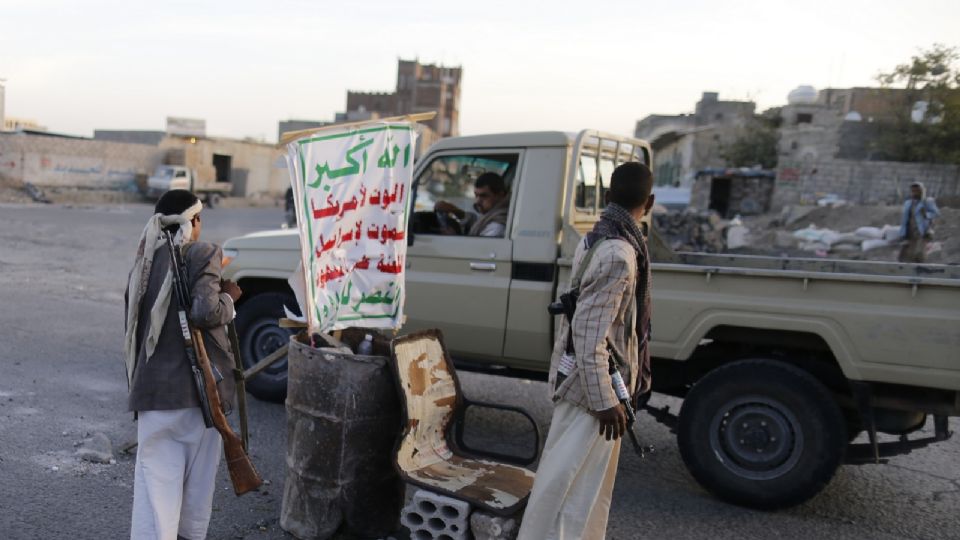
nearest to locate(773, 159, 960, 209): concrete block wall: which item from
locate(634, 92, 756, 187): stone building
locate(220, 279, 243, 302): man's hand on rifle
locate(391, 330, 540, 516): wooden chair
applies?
locate(634, 92, 756, 187): stone building

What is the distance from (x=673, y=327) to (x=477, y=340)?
138cm

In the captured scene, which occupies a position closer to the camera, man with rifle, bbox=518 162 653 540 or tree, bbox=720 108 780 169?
man with rifle, bbox=518 162 653 540

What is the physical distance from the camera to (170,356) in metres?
3.15

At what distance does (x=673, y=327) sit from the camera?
466 cm

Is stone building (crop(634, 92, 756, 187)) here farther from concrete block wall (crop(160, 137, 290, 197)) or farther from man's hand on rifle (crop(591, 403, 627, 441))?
man's hand on rifle (crop(591, 403, 627, 441))

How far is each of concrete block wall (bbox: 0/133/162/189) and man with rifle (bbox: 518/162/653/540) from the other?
37.4 m

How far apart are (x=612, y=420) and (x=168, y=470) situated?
185cm

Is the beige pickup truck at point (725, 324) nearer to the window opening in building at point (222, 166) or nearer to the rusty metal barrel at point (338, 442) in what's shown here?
the rusty metal barrel at point (338, 442)

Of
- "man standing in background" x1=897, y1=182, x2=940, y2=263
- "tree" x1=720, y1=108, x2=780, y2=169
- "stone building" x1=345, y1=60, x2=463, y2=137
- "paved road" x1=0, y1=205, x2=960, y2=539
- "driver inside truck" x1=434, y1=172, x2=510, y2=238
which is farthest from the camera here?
"stone building" x1=345, y1=60, x2=463, y2=137

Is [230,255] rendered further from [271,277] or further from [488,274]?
[488,274]

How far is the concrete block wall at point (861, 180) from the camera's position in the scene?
22.8 m

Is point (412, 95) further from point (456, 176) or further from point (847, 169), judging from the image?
point (456, 176)

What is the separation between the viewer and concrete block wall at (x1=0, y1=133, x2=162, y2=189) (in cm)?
3378

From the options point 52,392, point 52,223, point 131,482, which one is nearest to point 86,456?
point 131,482
